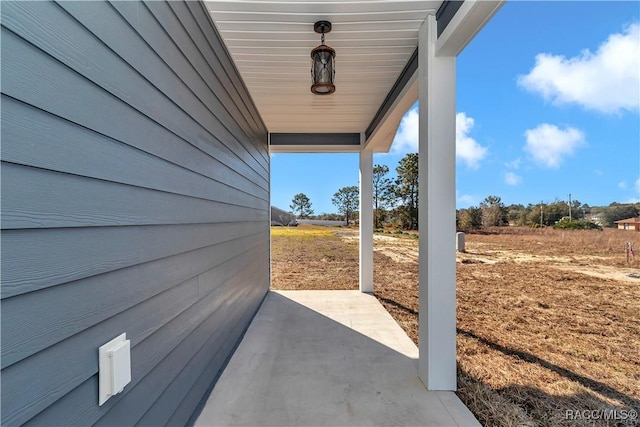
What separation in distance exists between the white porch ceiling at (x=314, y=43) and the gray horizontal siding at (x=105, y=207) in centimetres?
34

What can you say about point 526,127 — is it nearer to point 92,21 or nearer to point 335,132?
point 335,132

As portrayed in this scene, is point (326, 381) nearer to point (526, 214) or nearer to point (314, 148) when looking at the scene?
point (314, 148)

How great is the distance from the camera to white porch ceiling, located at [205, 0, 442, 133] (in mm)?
1873

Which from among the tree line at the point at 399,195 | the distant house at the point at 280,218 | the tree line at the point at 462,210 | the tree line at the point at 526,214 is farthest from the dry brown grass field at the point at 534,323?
the distant house at the point at 280,218

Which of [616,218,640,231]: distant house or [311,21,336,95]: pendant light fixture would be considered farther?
[616,218,640,231]: distant house

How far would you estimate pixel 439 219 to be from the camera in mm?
1925

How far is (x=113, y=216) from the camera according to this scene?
91 centimetres

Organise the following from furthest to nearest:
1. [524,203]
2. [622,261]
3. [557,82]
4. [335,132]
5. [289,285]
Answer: [524,203]
[557,82]
[622,261]
[289,285]
[335,132]

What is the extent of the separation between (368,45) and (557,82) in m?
8.42

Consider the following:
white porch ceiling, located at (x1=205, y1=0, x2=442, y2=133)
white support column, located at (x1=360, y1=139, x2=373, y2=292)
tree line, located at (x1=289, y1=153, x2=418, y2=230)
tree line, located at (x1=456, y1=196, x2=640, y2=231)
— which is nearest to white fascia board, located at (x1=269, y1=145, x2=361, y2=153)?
white support column, located at (x1=360, y1=139, x2=373, y2=292)

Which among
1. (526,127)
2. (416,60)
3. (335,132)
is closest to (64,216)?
(416,60)

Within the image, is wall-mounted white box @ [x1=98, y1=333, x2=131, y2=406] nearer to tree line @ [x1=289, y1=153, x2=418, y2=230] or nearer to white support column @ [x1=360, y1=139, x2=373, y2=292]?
white support column @ [x1=360, y1=139, x2=373, y2=292]

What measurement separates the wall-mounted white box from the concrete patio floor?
96 cm

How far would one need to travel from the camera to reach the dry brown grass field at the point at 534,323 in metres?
1.90
